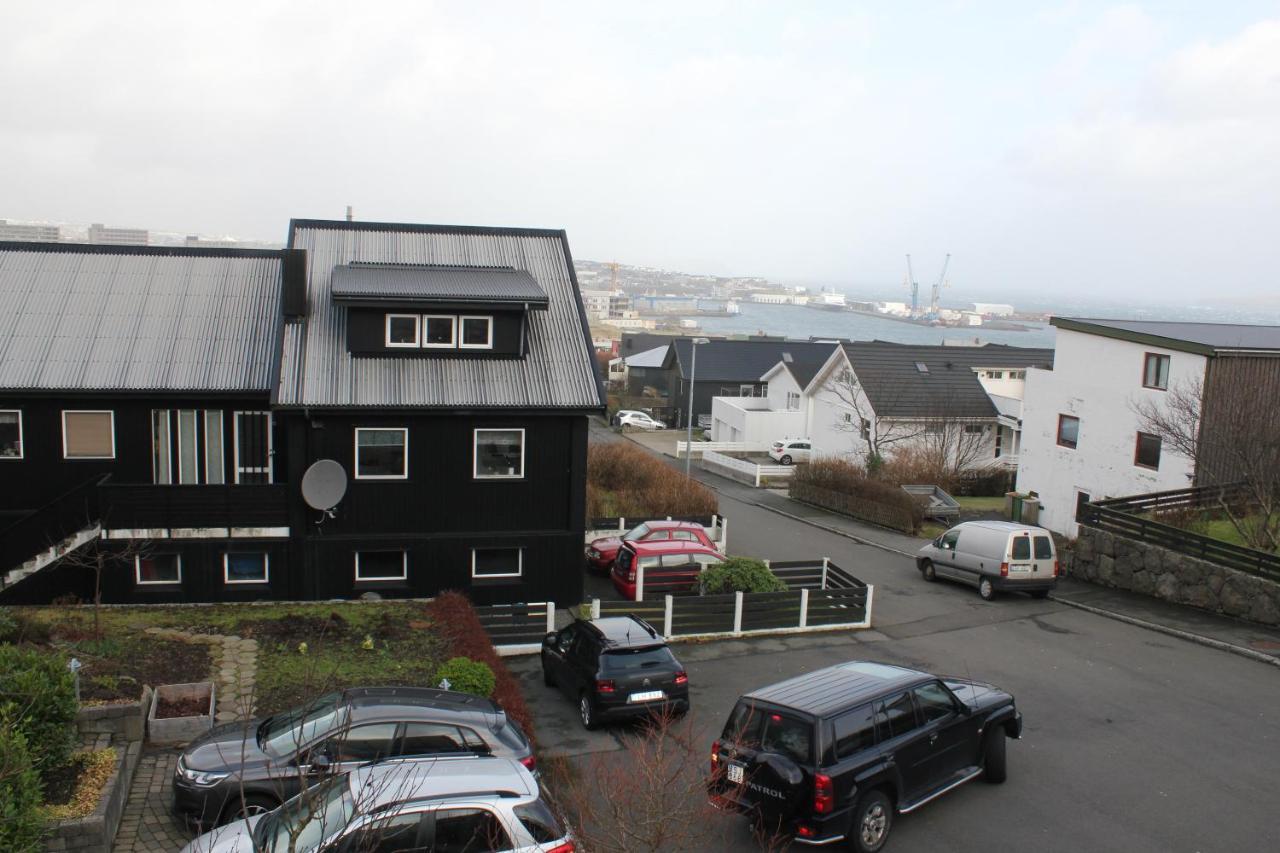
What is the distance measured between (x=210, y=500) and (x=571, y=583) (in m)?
7.78

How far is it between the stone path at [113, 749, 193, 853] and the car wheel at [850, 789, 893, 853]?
719cm

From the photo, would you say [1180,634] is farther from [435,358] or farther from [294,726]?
[294,726]

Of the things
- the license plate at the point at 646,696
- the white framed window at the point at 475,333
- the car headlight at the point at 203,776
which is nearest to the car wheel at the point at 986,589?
the license plate at the point at 646,696

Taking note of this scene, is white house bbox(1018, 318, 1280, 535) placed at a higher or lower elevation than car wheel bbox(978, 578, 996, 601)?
higher

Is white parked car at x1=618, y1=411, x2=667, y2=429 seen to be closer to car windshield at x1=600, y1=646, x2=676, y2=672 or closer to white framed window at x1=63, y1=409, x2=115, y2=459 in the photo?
white framed window at x1=63, y1=409, x2=115, y2=459

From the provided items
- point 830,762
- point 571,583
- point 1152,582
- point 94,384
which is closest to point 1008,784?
point 830,762

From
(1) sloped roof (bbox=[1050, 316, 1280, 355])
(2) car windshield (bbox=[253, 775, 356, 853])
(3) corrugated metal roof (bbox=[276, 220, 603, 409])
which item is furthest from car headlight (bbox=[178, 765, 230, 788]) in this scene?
(1) sloped roof (bbox=[1050, 316, 1280, 355])

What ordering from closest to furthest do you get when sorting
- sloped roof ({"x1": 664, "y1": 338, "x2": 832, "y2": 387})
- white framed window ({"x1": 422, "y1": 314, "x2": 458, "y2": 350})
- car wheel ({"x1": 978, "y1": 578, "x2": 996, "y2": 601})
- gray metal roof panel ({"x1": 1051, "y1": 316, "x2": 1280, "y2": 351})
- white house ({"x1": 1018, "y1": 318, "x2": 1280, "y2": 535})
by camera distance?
1. white framed window ({"x1": 422, "y1": 314, "x2": 458, "y2": 350})
2. car wheel ({"x1": 978, "y1": 578, "x2": 996, "y2": 601})
3. white house ({"x1": 1018, "y1": 318, "x2": 1280, "y2": 535})
4. gray metal roof panel ({"x1": 1051, "y1": 316, "x2": 1280, "y2": 351})
5. sloped roof ({"x1": 664, "y1": 338, "x2": 832, "y2": 387})

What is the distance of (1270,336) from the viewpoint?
34.3 m

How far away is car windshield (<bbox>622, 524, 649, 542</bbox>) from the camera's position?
25.9m

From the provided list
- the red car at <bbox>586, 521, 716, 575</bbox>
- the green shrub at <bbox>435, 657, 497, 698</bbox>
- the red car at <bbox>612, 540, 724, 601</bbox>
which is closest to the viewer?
the green shrub at <bbox>435, 657, 497, 698</bbox>

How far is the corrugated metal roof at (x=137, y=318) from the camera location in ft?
70.0

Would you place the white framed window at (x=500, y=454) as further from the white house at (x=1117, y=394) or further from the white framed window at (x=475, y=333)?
the white house at (x=1117, y=394)

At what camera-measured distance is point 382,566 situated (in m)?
22.0
